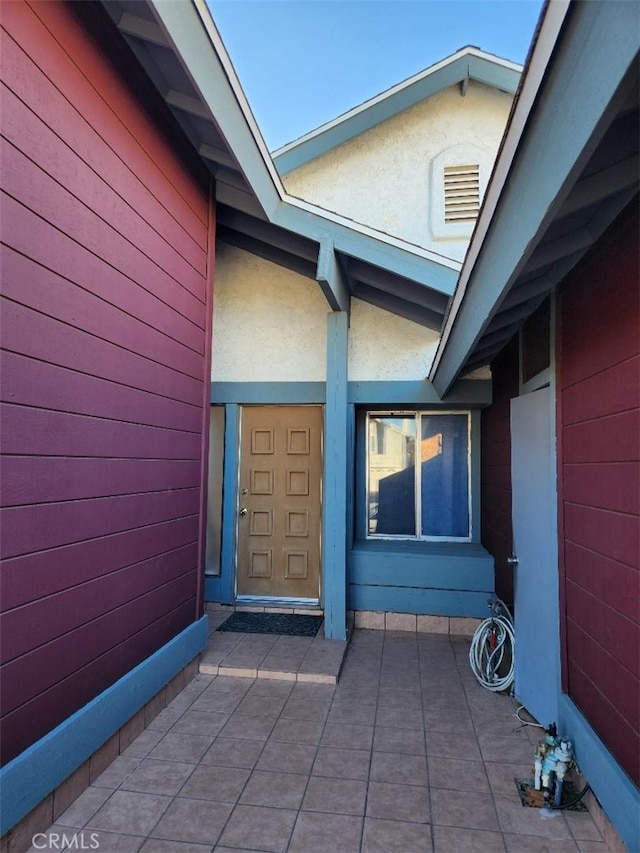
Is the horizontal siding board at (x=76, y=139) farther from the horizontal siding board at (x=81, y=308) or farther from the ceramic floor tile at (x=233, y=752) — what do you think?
the ceramic floor tile at (x=233, y=752)

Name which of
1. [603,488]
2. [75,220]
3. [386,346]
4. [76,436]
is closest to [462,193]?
[386,346]

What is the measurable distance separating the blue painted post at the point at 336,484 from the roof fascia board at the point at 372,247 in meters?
0.67

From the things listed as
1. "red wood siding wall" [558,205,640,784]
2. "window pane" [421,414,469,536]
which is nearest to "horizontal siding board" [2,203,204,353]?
"red wood siding wall" [558,205,640,784]

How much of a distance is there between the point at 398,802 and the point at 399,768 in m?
0.26

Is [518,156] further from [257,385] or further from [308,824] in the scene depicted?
[257,385]

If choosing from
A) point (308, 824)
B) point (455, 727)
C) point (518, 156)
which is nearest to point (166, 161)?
point (518, 156)

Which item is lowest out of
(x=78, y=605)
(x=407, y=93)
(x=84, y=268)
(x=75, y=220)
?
(x=78, y=605)

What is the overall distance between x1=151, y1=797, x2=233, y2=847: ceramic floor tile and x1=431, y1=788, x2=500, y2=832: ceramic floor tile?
0.92 metres

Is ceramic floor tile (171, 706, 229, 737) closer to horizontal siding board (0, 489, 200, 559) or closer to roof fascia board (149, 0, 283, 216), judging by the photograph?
horizontal siding board (0, 489, 200, 559)

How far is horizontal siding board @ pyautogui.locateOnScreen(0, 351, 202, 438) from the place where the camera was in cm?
184

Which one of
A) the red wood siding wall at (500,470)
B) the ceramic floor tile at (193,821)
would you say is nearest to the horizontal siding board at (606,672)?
the red wood siding wall at (500,470)

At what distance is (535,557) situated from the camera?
295 cm

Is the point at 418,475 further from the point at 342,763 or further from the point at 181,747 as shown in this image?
the point at 181,747

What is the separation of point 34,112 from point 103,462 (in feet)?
4.90
